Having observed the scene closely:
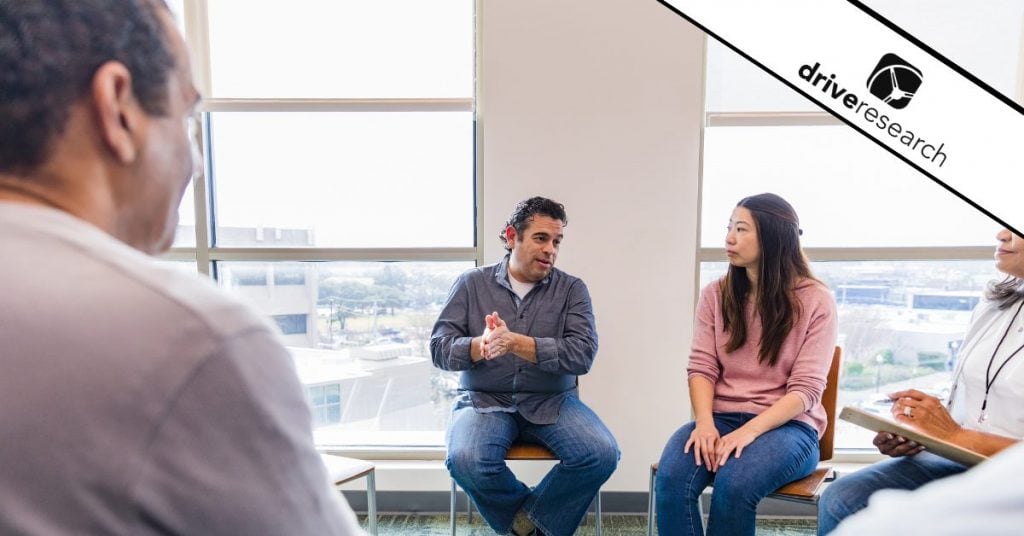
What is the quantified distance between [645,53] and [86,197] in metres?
2.35

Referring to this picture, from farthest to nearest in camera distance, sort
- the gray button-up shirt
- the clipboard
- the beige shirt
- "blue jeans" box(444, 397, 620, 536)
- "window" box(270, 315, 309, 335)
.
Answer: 1. "window" box(270, 315, 309, 335)
2. the gray button-up shirt
3. "blue jeans" box(444, 397, 620, 536)
4. the clipboard
5. the beige shirt

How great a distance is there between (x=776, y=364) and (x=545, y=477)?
93cm

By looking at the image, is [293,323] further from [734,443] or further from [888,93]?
[888,93]

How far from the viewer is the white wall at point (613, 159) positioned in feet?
7.87

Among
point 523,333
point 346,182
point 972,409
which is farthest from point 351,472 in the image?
point 972,409

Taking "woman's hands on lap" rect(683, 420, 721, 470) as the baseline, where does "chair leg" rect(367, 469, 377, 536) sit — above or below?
below

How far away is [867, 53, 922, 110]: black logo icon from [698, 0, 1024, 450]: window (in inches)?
25.7

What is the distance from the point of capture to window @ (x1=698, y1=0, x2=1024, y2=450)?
248 cm

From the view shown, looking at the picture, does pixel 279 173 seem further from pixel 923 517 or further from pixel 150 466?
pixel 923 517

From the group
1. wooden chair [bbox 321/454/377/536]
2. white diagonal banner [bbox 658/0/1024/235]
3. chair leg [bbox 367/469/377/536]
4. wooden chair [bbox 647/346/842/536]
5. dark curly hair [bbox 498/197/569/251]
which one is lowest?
chair leg [bbox 367/469/377/536]

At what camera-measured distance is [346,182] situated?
2637mm

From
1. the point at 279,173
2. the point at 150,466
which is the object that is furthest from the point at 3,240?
the point at 279,173

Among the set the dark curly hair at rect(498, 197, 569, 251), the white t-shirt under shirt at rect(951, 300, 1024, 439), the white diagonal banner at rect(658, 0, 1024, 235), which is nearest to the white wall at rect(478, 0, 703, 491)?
the dark curly hair at rect(498, 197, 569, 251)

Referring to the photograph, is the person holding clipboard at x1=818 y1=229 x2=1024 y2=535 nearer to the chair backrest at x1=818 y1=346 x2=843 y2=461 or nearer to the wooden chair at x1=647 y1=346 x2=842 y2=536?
the wooden chair at x1=647 y1=346 x2=842 y2=536
